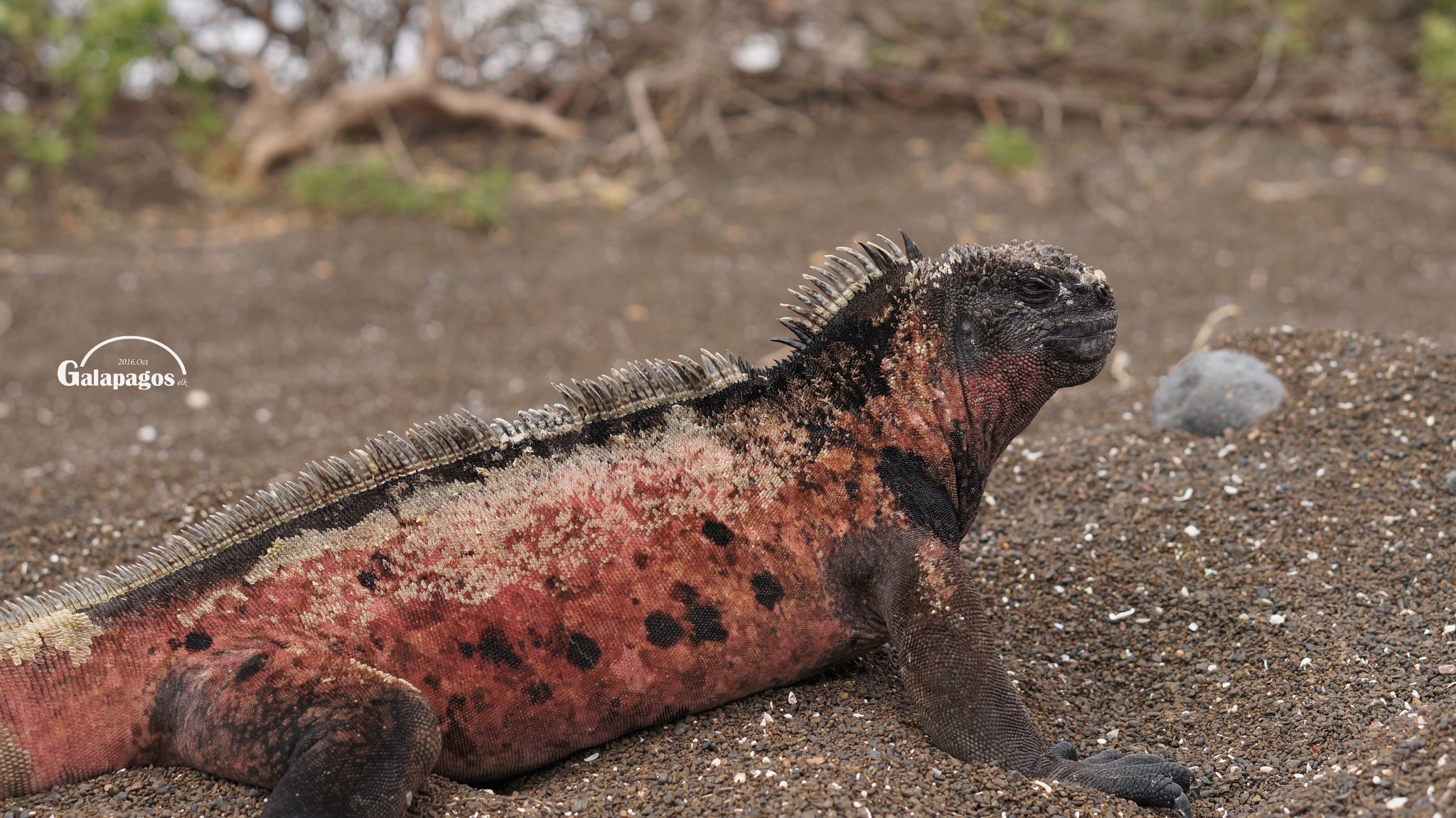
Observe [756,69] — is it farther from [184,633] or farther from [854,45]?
[184,633]

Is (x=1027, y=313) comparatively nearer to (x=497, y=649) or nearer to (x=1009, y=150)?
(x=497, y=649)

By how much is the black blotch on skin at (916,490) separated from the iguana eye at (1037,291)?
52cm

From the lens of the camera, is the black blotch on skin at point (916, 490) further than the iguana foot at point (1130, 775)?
Yes

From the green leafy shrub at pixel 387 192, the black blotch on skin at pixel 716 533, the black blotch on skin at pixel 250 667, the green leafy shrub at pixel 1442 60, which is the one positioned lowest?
the black blotch on skin at pixel 250 667

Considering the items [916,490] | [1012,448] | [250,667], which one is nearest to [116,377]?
[250,667]

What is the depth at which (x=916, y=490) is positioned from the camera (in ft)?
10.9

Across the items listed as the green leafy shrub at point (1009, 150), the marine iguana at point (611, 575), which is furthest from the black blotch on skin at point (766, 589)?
the green leafy shrub at point (1009, 150)

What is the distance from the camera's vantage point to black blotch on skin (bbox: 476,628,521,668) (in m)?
3.12

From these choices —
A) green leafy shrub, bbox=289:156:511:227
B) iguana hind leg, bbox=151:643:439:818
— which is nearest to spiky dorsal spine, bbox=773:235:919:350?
iguana hind leg, bbox=151:643:439:818

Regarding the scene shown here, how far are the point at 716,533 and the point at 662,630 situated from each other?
0.29m

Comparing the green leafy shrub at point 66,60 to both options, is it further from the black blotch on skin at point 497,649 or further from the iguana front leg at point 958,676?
the iguana front leg at point 958,676

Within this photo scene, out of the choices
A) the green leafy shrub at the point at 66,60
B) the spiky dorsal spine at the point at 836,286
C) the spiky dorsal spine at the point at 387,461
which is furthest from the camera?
the green leafy shrub at the point at 66,60

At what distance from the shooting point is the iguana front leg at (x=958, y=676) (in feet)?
10.3

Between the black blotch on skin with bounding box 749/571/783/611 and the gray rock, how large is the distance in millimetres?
2457
